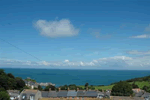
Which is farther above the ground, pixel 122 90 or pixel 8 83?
pixel 8 83

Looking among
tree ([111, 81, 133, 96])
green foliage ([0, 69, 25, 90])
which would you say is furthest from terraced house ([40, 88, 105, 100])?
green foliage ([0, 69, 25, 90])

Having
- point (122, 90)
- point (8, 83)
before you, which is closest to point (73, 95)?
point (122, 90)

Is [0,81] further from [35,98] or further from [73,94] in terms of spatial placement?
[73,94]

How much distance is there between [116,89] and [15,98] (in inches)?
1246

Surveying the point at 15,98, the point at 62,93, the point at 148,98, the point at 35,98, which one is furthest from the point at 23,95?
the point at 148,98

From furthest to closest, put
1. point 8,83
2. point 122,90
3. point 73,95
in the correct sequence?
point 8,83 < point 122,90 < point 73,95

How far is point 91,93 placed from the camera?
1939 inches

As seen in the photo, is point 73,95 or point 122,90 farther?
point 122,90

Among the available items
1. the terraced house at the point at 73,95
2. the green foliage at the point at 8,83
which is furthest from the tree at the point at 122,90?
the green foliage at the point at 8,83

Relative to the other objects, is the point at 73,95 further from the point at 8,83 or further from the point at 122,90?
the point at 8,83

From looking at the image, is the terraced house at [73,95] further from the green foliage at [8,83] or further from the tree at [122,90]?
the green foliage at [8,83]

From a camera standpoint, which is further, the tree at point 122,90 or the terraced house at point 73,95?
the tree at point 122,90

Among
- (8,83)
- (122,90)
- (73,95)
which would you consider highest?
(8,83)

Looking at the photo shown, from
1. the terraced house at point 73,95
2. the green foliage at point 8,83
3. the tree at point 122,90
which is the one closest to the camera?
the terraced house at point 73,95
